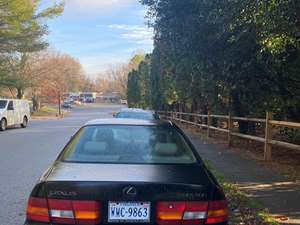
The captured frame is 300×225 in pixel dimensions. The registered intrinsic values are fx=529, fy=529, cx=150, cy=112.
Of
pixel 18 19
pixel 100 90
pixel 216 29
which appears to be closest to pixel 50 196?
pixel 216 29

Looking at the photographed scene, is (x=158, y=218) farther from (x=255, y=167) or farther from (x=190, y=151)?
(x=255, y=167)

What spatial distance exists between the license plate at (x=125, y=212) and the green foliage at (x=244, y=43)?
523 centimetres

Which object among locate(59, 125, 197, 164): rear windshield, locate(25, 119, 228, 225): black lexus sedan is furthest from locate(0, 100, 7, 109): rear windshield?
locate(25, 119, 228, 225): black lexus sedan

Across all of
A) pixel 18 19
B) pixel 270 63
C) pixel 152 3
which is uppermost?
pixel 18 19

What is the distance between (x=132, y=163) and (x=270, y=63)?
7.77 m

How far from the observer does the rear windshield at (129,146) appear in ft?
17.6

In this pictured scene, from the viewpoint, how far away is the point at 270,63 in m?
12.2

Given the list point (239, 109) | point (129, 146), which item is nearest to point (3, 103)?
point (239, 109)

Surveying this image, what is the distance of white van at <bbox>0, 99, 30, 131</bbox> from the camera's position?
1200 inches

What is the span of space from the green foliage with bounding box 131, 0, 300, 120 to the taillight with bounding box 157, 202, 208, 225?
16.4 feet

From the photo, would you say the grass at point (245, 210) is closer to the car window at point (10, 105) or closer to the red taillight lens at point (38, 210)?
the red taillight lens at point (38, 210)


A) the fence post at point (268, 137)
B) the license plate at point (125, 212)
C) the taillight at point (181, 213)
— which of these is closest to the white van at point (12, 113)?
the fence post at point (268, 137)

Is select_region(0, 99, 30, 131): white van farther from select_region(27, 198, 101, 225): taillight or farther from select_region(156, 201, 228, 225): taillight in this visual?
select_region(156, 201, 228, 225): taillight

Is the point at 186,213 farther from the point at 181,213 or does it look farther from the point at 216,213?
the point at 216,213
